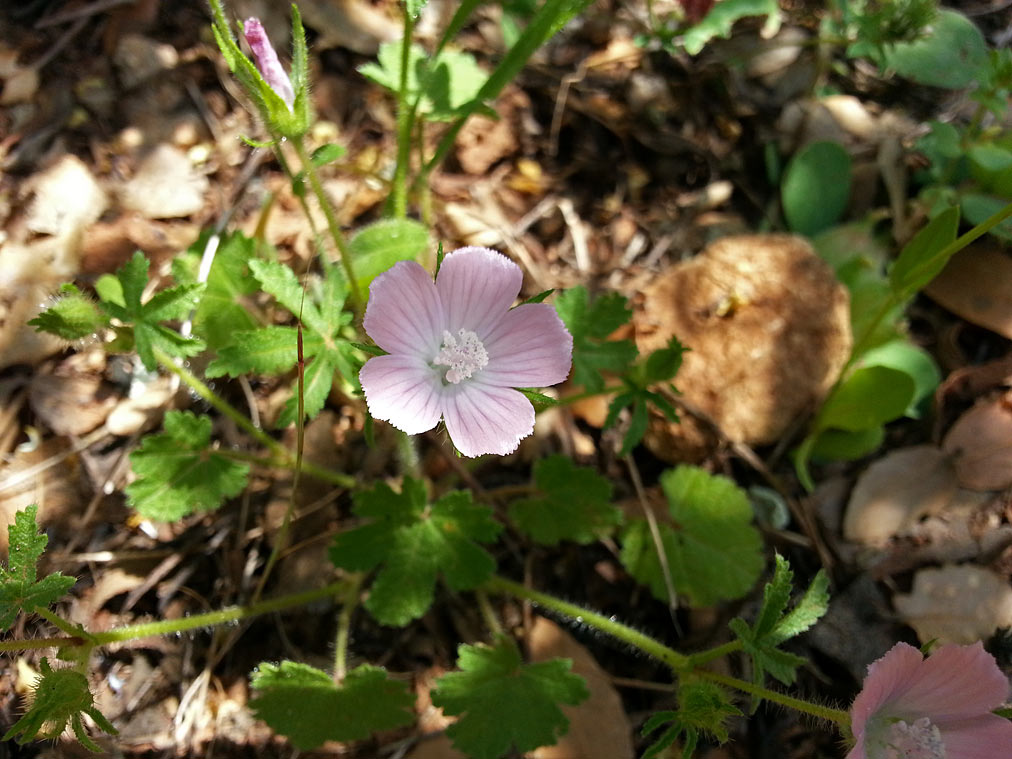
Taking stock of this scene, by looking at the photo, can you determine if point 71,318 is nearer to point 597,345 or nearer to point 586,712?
point 597,345

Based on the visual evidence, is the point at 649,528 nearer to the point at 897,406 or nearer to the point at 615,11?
the point at 897,406

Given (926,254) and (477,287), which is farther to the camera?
(926,254)

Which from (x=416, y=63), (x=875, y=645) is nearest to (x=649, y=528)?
(x=875, y=645)

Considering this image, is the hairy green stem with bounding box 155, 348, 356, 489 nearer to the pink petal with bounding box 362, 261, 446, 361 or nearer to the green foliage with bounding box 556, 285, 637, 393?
the pink petal with bounding box 362, 261, 446, 361

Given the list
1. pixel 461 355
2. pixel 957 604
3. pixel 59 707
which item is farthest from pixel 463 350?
pixel 957 604

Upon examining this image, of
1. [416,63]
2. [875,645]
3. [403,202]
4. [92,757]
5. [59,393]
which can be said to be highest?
[416,63]

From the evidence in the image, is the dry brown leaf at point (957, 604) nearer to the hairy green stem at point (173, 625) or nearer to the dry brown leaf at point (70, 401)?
the hairy green stem at point (173, 625)
